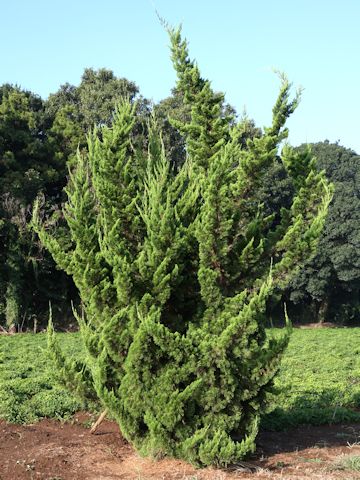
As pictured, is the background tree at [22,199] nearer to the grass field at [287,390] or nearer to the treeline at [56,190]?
the treeline at [56,190]

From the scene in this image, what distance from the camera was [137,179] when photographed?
342 inches

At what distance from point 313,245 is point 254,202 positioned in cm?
105

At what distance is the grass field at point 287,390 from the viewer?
10.3 metres

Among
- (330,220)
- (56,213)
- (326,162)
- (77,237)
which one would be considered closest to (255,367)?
(77,237)

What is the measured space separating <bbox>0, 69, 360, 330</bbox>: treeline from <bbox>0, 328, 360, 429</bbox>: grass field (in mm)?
10486

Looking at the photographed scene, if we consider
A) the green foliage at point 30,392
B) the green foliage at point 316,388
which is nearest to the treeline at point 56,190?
the green foliage at point 316,388

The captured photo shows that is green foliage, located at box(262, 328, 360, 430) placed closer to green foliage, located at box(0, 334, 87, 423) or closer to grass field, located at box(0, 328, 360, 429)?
grass field, located at box(0, 328, 360, 429)

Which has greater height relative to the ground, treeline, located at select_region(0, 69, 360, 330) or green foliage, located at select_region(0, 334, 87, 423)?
treeline, located at select_region(0, 69, 360, 330)

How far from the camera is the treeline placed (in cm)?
3191

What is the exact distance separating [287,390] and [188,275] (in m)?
6.11

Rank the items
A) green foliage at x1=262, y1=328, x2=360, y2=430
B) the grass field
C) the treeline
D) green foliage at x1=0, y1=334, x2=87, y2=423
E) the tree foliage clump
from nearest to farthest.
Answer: the tree foliage clump → green foliage at x1=0, y1=334, x2=87, y2=423 → the grass field → green foliage at x1=262, y1=328, x2=360, y2=430 → the treeline

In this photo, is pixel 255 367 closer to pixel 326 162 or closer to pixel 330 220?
pixel 330 220

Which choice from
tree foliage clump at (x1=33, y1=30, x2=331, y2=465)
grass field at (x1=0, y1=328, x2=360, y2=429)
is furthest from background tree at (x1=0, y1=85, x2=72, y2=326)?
tree foliage clump at (x1=33, y1=30, x2=331, y2=465)

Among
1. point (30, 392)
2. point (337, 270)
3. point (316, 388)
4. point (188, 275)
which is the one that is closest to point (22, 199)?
point (30, 392)
